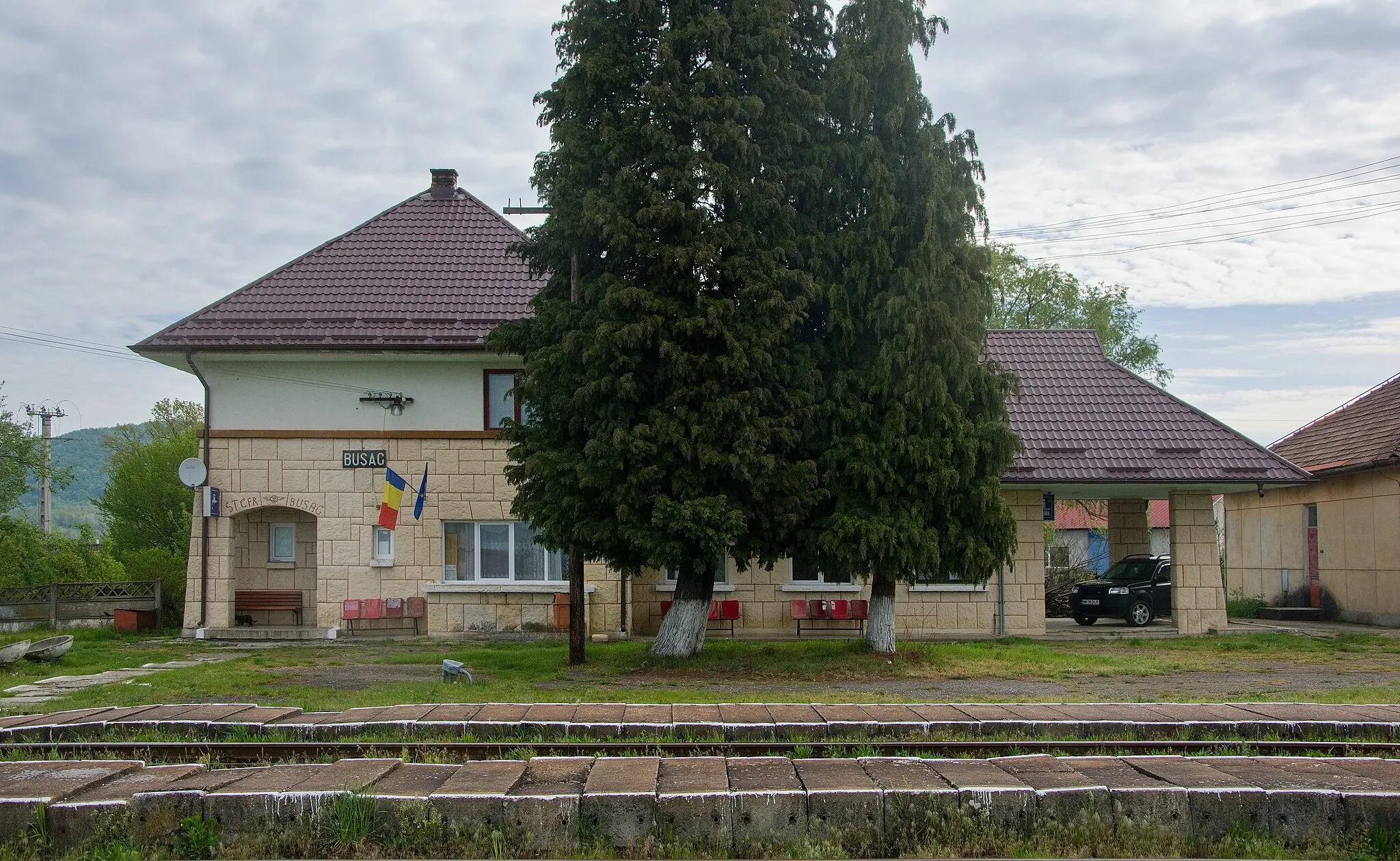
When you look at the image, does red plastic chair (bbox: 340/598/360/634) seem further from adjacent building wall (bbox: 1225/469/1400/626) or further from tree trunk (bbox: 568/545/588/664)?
adjacent building wall (bbox: 1225/469/1400/626)

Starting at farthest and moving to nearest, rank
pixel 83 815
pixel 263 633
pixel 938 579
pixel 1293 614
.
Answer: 1. pixel 1293 614
2. pixel 263 633
3. pixel 938 579
4. pixel 83 815

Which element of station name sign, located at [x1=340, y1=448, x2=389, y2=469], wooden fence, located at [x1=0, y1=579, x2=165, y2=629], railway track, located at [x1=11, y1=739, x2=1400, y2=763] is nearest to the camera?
railway track, located at [x1=11, y1=739, x2=1400, y2=763]

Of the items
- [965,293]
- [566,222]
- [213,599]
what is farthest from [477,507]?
[965,293]

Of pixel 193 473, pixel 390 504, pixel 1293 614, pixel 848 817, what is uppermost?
pixel 193 473

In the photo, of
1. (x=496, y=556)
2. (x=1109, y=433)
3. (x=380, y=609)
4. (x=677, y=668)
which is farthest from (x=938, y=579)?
(x=380, y=609)

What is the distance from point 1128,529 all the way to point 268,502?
20.5m

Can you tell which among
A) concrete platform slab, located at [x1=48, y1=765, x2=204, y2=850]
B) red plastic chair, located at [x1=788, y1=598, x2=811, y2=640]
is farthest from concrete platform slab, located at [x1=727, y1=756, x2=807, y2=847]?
red plastic chair, located at [x1=788, y1=598, x2=811, y2=640]

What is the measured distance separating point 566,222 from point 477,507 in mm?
7382

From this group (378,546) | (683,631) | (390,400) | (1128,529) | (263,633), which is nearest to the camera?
(683,631)

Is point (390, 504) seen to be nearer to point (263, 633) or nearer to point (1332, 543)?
point (263, 633)

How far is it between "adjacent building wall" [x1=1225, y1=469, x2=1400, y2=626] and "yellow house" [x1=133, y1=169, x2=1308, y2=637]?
180 inches

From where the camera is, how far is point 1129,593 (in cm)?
2489

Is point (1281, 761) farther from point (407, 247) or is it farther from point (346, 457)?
point (407, 247)

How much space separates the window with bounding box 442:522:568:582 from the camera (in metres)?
21.9
